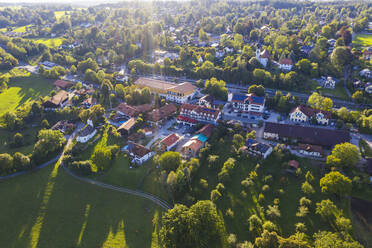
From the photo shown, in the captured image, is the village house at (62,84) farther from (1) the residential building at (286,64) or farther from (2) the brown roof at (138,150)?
(1) the residential building at (286,64)

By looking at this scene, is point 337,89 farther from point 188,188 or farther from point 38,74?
point 38,74

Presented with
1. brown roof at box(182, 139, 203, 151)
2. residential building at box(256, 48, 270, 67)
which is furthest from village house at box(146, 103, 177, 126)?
residential building at box(256, 48, 270, 67)

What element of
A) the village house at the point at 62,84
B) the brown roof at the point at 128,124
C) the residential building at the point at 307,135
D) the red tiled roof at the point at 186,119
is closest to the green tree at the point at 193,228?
the residential building at the point at 307,135

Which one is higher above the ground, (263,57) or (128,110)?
(263,57)

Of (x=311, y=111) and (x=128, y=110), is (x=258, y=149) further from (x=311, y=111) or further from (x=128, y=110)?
(x=128, y=110)

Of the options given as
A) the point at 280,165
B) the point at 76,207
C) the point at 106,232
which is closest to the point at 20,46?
the point at 76,207

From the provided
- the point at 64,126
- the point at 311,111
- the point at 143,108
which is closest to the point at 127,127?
the point at 143,108
